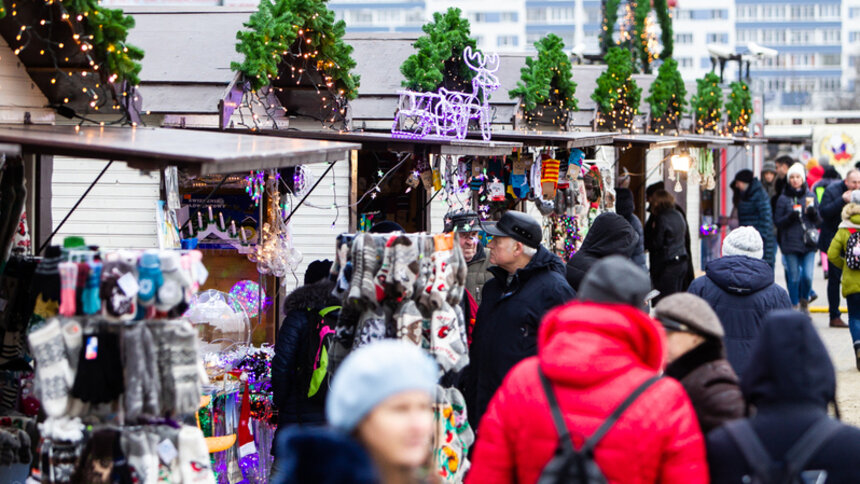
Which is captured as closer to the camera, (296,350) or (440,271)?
(440,271)

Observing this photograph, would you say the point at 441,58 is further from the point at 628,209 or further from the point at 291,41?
the point at 628,209

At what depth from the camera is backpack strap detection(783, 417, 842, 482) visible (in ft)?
12.2

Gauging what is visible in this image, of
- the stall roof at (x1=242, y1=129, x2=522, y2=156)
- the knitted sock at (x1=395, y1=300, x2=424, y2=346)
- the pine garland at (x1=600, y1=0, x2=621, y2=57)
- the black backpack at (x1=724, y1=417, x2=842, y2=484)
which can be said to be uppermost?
the pine garland at (x1=600, y1=0, x2=621, y2=57)

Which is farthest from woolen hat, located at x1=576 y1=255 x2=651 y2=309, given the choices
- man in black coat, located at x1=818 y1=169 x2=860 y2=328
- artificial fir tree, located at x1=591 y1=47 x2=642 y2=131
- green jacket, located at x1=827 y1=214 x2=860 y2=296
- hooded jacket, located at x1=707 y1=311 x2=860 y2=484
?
artificial fir tree, located at x1=591 y1=47 x2=642 y2=131

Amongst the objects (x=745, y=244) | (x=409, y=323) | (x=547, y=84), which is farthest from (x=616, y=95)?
(x=409, y=323)

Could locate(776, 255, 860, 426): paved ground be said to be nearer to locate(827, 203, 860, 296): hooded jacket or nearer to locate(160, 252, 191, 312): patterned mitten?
locate(827, 203, 860, 296): hooded jacket

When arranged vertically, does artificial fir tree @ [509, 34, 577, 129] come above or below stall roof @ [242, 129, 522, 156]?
above

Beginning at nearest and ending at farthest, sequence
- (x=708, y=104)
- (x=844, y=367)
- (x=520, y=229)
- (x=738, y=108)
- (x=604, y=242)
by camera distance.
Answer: (x=520, y=229) < (x=604, y=242) < (x=844, y=367) < (x=708, y=104) < (x=738, y=108)

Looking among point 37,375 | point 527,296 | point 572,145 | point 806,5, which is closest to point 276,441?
point 527,296

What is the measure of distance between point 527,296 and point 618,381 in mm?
2852

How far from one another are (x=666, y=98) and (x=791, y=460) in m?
16.8

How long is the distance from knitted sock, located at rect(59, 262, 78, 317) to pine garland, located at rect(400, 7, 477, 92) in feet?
23.0

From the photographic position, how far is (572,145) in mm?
11148

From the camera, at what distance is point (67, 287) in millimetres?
5000
